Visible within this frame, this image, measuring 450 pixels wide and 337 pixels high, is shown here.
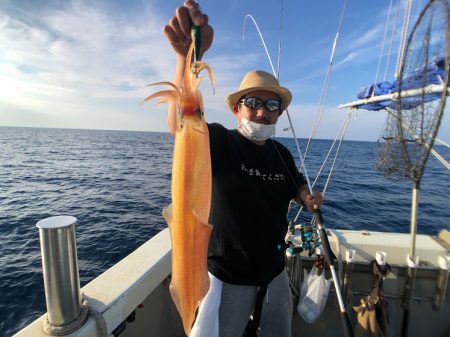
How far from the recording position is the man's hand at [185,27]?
1.62 meters

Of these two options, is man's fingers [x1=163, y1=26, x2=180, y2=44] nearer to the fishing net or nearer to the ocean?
the fishing net

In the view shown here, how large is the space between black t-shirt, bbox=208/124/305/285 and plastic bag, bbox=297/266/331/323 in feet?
3.75

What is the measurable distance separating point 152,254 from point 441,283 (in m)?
3.70

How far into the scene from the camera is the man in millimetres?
2412

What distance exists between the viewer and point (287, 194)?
2.80m

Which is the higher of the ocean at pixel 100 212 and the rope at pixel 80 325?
the rope at pixel 80 325

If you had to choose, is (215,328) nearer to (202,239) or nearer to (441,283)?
(202,239)

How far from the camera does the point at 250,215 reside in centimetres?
245

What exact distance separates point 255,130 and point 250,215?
0.80m

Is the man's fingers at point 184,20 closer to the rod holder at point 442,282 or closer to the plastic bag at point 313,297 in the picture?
the plastic bag at point 313,297

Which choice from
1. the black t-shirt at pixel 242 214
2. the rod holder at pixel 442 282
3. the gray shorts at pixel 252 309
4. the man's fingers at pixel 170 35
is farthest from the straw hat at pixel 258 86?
the rod holder at pixel 442 282

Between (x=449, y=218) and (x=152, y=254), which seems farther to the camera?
(x=449, y=218)

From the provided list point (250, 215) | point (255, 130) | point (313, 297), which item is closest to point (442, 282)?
point (313, 297)

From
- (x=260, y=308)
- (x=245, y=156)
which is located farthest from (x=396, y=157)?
(x=260, y=308)
